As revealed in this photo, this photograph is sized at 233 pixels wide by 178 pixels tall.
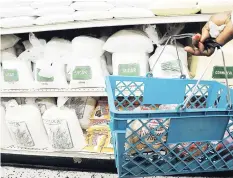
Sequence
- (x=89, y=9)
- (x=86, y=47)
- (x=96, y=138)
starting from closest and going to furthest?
1. (x=89, y=9)
2. (x=86, y=47)
3. (x=96, y=138)

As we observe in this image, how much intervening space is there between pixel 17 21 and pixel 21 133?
2.08 ft

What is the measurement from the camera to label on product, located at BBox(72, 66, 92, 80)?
1357 millimetres

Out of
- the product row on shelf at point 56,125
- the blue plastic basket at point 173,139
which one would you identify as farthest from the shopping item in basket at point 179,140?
the product row on shelf at point 56,125

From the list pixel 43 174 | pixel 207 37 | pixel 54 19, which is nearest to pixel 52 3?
pixel 54 19

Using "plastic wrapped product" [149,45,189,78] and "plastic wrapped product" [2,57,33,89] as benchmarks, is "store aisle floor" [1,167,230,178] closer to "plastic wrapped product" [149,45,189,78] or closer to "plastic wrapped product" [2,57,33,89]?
"plastic wrapped product" [2,57,33,89]

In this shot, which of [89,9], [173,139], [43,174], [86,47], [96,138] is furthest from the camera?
[43,174]

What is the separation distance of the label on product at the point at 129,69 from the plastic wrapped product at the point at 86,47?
0.16 m

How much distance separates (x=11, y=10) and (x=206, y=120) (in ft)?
3.54

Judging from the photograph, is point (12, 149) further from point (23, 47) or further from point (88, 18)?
point (88, 18)

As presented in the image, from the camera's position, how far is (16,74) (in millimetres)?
1436

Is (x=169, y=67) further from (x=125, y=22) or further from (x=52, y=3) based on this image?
(x=52, y=3)

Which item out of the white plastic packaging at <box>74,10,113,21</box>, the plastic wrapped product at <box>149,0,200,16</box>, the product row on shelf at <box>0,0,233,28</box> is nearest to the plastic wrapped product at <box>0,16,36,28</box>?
the product row on shelf at <box>0,0,233,28</box>

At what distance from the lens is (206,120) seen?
73 cm

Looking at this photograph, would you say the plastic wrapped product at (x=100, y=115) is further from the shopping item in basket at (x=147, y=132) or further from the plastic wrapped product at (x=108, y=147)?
the shopping item in basket at (x=147, y=132)
